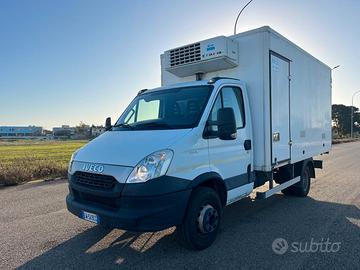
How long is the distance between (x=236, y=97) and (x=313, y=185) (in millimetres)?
5632

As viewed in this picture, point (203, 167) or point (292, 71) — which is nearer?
point (203, 167)

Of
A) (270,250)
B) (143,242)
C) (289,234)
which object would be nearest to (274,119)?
(289,234)

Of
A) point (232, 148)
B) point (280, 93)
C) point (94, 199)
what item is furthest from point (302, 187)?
point (94, 199)

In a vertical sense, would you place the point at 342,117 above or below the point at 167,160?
above

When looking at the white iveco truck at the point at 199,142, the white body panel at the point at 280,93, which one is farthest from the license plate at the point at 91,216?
the white body panel at the point at 280,93

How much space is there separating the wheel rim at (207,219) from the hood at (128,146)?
1.13 metres

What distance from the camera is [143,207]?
4082mm

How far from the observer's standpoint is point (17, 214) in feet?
22.3

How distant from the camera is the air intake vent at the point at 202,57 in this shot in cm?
593

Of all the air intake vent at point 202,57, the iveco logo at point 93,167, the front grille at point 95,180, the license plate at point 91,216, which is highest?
the air intake vent at point 202,57

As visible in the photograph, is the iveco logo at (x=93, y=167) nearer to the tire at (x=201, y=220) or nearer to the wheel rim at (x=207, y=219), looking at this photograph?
the tire at (x=201, y=220)

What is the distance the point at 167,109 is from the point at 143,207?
180 cm

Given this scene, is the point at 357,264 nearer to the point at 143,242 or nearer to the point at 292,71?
the point at 143,242

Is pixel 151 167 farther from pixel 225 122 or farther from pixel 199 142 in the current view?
pixel 225 122
